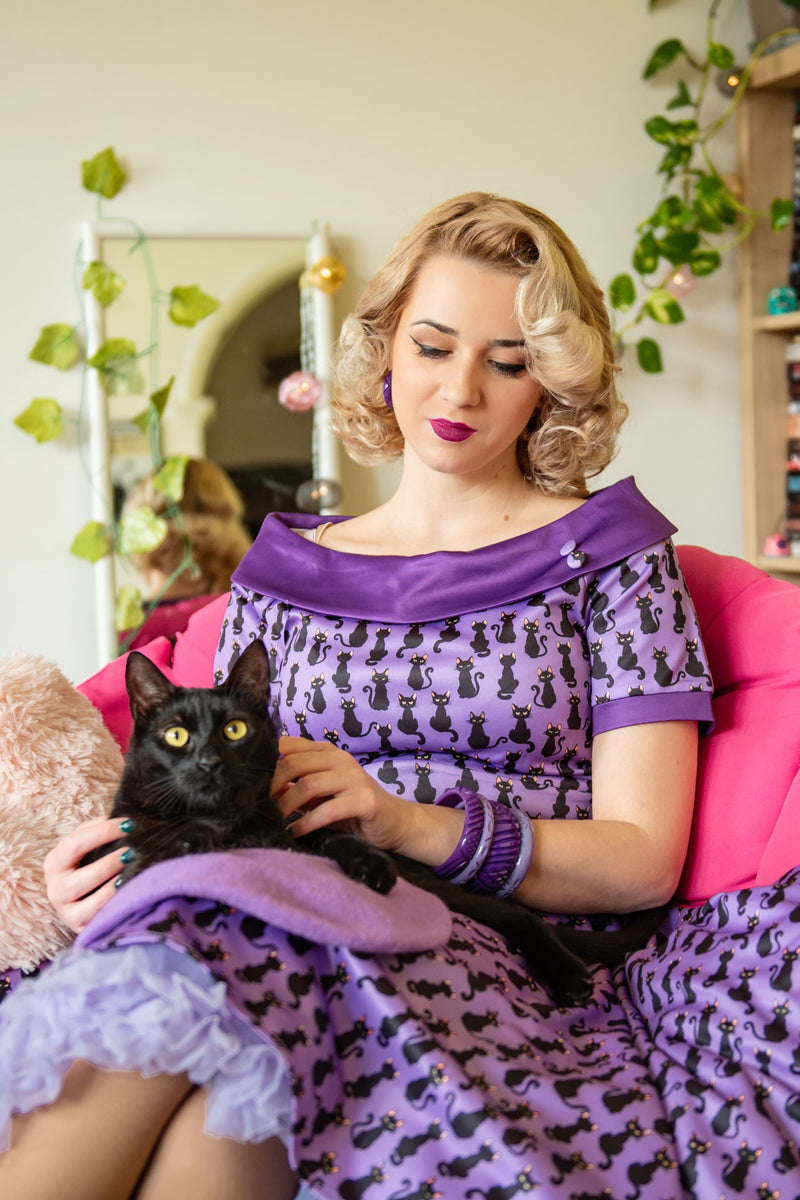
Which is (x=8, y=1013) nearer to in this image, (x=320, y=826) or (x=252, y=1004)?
(x=252, y=1004)

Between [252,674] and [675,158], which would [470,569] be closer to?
[252,674]

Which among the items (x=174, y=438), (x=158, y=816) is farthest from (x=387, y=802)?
(x=174, y=438)

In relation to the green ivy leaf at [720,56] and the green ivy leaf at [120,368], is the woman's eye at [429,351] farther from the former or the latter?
the green ivy leaf at [720,56]

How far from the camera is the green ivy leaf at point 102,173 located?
2506 mm

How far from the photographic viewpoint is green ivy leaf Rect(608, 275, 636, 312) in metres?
2.76

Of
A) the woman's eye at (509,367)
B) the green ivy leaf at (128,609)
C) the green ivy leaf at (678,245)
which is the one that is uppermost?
the green ivy leaf at (678,245)

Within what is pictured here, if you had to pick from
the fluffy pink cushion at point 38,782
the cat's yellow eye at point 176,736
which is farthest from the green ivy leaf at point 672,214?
the cat's yellow eye at point 176,736

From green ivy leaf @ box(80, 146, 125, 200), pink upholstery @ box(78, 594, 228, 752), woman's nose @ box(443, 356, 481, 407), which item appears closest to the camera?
woman's nose @ box(443, 356, 481, 407)

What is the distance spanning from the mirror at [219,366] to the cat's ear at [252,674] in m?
1.59

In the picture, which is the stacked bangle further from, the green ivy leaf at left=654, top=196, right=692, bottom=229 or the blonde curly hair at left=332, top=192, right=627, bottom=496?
the green ivy leaf at left=654, top=196, right=692, bottom=229

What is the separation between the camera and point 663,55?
2760 mm

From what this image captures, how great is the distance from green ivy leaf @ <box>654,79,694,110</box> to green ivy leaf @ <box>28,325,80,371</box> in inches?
63.4

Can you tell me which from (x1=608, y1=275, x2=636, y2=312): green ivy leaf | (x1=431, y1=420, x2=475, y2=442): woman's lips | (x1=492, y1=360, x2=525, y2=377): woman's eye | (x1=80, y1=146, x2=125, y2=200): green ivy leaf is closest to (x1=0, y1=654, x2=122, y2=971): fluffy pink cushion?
(x1=431, y1=420, x2=475, y2=442): woman's lips

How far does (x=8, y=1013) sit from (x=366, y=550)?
842mm
